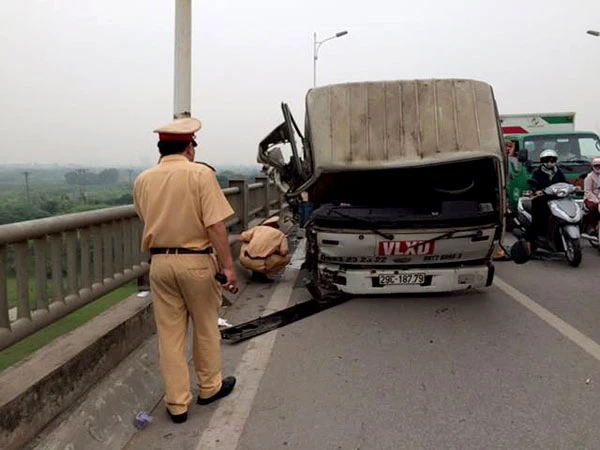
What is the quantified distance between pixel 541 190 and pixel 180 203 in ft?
23.8

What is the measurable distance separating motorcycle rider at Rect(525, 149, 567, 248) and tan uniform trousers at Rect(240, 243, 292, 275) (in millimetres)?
4244

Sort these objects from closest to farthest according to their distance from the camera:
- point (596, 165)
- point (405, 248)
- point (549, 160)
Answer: point (405, 248) → point (549, 160) → point (596, 165)

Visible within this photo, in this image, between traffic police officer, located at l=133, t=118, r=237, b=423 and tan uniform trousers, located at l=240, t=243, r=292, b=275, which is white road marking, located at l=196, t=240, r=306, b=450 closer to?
traffic police officer, located at l=133, t=118, r=237, b=423

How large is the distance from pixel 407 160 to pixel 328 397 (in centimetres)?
273

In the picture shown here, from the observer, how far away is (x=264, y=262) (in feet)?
24.5

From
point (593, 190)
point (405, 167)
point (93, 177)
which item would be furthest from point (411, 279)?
point (593, 190)

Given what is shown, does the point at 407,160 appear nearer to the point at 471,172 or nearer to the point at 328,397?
the point at 471,172

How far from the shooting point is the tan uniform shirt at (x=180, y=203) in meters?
3.43

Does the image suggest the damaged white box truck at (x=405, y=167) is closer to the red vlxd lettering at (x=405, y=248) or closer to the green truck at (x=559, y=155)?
the red vlxd lettering at (x=405, y=248)

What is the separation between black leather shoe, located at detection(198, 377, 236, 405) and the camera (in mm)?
3814

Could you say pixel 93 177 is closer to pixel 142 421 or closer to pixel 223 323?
pixel 223 323

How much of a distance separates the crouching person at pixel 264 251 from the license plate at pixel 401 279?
1.88 m

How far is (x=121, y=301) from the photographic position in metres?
5.04

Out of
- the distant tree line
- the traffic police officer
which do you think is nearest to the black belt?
the traffic police officer
